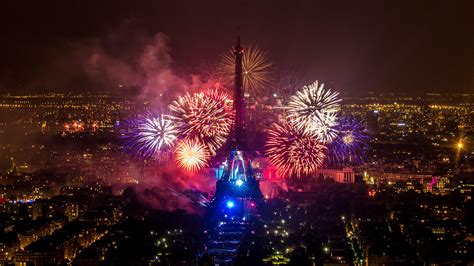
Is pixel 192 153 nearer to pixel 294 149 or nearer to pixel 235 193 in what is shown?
pixel 235 193

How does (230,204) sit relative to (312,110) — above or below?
below

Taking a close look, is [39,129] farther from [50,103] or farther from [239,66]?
[239,66]

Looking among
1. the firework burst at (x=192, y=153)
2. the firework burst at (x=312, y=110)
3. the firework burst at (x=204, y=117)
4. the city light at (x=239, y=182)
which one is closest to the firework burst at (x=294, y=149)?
the firework burst at (x=312, y=110)

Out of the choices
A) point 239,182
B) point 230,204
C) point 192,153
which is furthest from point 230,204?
point 192,153

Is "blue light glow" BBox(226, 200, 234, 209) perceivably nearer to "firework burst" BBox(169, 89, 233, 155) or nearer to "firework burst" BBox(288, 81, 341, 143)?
"firework burst" BBox(169, 89, 233, 155)

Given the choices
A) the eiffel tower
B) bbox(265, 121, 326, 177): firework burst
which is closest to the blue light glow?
the eiffel tower

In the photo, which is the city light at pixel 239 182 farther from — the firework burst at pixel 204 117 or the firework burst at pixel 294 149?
the firework burst at pixel 294 149
